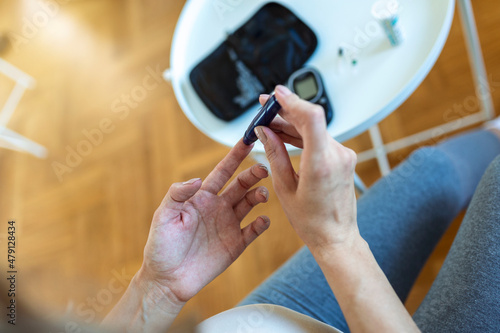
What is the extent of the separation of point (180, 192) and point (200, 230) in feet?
0.28

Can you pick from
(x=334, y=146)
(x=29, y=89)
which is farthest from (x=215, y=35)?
(x=29, y=89)

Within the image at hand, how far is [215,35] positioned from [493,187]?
2.32 feet

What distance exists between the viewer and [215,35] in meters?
0.97

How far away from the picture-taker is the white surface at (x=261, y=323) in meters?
0.46

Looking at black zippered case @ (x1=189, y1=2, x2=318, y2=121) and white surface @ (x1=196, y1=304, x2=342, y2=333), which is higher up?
black zippered case @ (x1=189, y1=2, x2=318, y2=121)

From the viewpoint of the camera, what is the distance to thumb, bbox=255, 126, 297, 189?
0.46 metres

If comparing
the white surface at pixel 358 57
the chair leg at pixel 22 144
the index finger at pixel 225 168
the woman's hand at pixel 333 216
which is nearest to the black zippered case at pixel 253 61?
the white surface at pixel 358 57

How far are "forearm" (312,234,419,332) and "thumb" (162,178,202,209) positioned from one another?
191mm

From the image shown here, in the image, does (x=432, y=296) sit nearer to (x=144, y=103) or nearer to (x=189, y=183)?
(x=189, y=183)

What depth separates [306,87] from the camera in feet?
2.59

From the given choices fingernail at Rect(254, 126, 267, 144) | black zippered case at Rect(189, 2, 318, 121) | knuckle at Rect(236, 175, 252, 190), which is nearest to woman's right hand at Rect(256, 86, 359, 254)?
fingernail at Rect(254, 126, 267, 144)

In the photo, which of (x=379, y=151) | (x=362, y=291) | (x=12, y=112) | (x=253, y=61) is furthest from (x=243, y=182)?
(x=12, y=112)

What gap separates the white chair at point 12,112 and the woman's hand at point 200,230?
56.3 inches

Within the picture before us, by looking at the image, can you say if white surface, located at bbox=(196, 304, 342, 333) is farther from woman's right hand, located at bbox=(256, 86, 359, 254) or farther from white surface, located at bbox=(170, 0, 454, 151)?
white surface, located at bbox=(170, 0, 454, 151)
